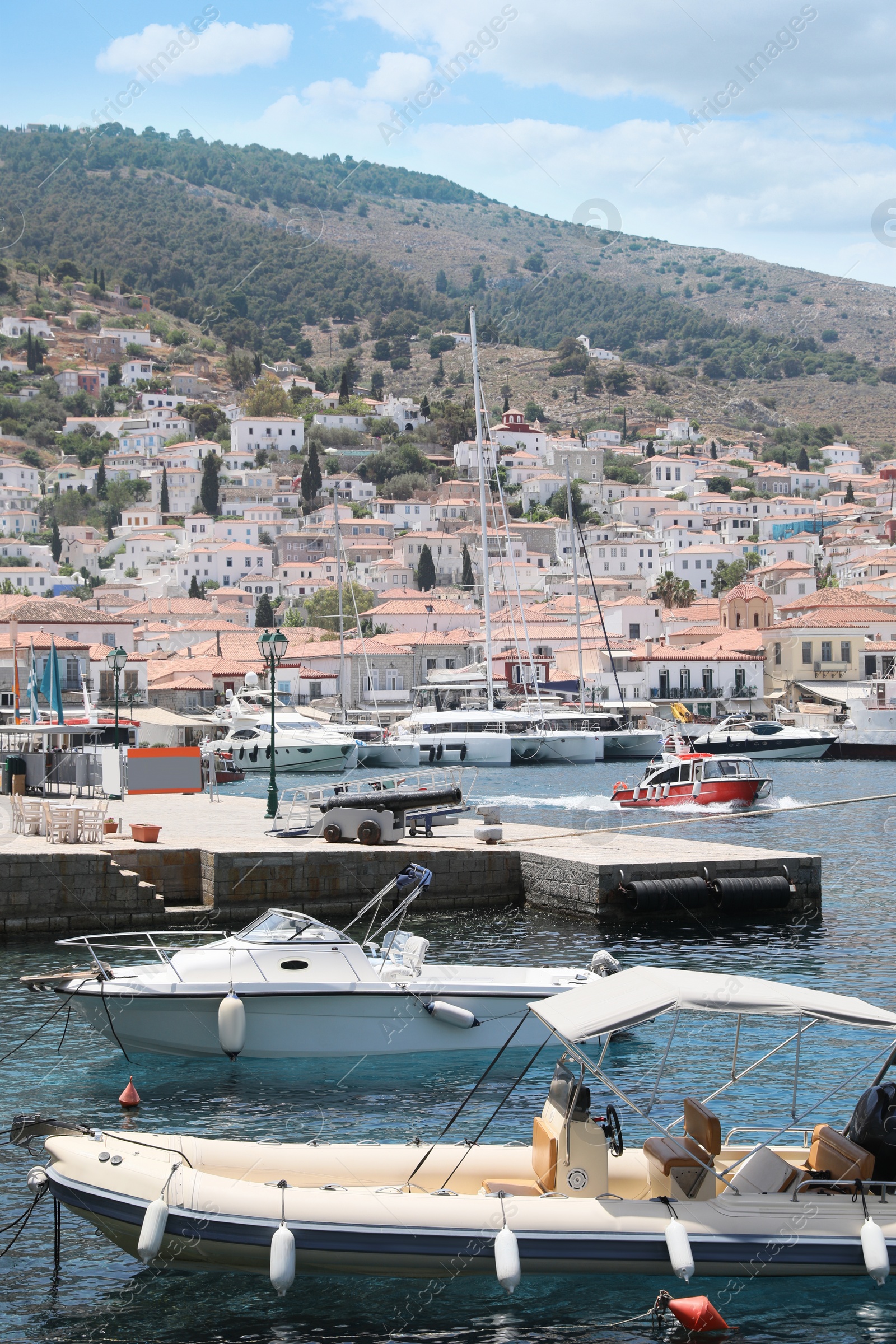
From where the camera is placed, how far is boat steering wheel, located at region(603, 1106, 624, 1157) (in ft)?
29.3

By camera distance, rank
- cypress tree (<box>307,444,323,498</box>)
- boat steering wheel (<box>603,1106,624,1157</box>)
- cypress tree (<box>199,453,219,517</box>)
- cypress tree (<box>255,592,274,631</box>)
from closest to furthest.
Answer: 1. boat steering wheel (<box>603,1106,624,1157</box>)
2. cypress tree (<box>255,592,274,631</box>)
3. cypress tree (<box>199,453,219,517</box>)
4. cypress tree (<box>307,444,323,498</box>)

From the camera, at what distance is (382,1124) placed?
1167cm

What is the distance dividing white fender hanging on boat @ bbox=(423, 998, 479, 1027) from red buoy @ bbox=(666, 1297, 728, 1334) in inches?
214

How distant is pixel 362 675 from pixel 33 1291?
265 ft

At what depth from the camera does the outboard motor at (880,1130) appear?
8.74 metres

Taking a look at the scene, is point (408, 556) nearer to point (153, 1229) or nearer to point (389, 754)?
point (389, 754)

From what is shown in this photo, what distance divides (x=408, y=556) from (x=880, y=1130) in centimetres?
12424

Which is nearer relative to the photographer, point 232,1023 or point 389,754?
point 232,1023

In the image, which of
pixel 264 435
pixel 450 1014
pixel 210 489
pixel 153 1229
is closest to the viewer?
pixel 153 1229

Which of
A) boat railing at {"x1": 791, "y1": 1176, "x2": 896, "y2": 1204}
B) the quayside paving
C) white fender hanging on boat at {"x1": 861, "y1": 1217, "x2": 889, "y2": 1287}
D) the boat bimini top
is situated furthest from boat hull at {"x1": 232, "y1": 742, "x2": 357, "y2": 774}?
white fender hanging on boat at {"x1": 861, "y1": 1217, "x2": 889, "y2": 1287}

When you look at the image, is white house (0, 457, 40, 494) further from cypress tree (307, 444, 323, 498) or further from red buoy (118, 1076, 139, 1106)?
red buoy (118, 1076, 139, 1106)

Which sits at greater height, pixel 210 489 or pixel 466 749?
pixel 210 489

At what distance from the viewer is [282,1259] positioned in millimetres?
8305

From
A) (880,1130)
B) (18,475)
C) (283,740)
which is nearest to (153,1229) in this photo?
(880,1130)
